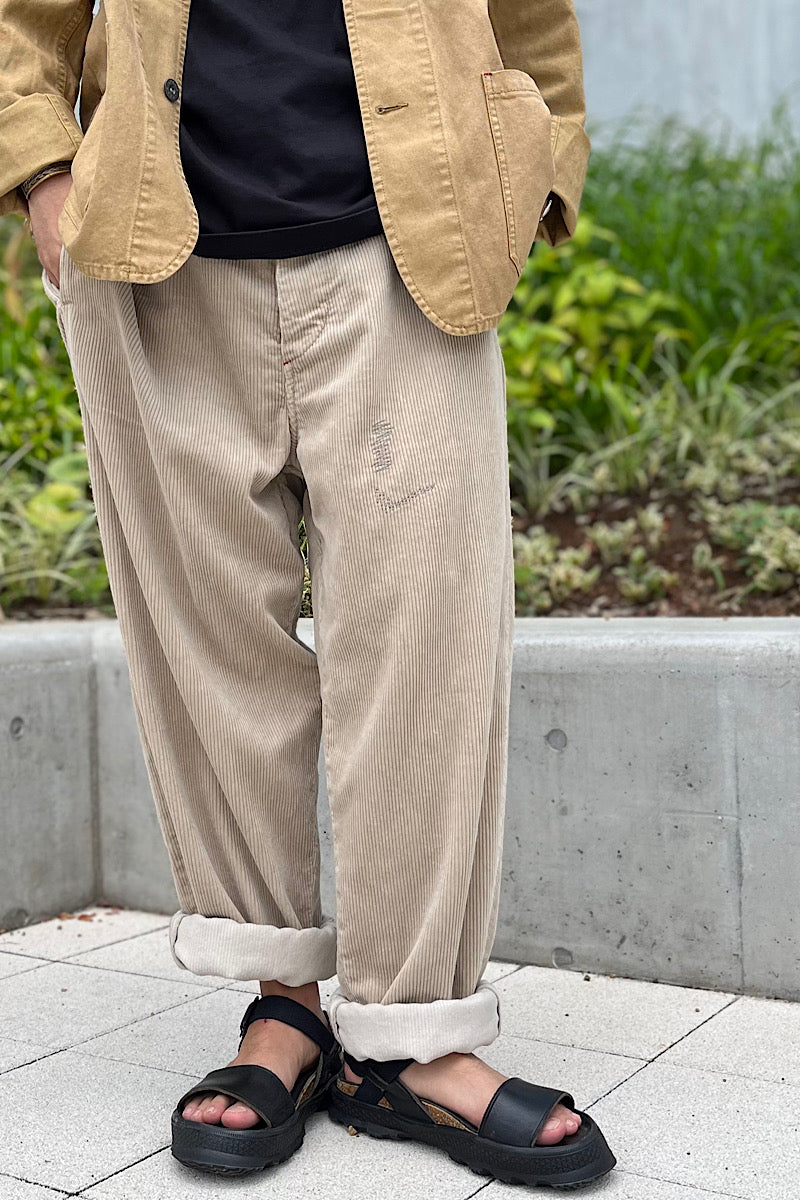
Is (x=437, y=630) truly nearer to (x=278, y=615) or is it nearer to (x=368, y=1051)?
(x=278, y=615)

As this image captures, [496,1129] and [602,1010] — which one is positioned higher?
[496,1129]

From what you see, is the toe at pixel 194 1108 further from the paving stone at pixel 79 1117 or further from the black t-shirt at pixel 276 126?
the black t-shirt at pixel 276 126

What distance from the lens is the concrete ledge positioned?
194 centimetres

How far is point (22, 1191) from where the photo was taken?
141 centimetres

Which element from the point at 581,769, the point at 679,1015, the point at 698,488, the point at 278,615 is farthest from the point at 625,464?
the point at 278,615

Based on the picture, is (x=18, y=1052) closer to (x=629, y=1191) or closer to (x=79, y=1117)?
(x=79, y=1117)

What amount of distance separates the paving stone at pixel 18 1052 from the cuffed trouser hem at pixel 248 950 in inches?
14.7

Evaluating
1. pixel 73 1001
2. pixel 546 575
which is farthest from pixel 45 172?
pixel 546 575

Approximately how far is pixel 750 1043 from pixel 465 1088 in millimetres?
532

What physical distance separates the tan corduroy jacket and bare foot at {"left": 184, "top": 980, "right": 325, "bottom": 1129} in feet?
2.73

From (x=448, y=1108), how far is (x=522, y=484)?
7.40ft

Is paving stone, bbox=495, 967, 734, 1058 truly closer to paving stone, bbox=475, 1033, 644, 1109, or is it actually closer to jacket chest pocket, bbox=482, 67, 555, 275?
paving stone, bbox=475, 1033, 644, 1109

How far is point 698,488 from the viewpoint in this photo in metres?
3.27

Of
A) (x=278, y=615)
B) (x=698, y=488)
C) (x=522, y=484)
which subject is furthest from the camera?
(x=522, y=484)
